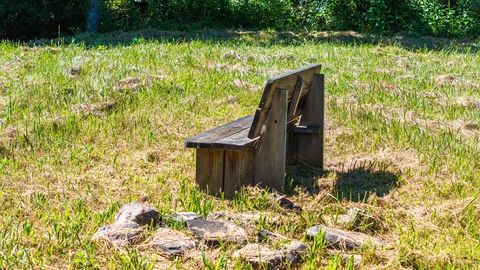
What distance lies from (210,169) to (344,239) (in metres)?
A: 1.50

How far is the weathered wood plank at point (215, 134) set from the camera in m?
5.43

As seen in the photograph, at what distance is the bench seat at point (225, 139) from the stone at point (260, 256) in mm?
1267

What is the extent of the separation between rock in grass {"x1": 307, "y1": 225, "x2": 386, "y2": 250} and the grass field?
9 centimetres

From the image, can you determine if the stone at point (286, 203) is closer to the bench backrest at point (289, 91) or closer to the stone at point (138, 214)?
the bench backrest at point (289, 91)

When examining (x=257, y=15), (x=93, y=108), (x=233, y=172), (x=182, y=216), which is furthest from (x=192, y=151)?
(x=257, y=15)

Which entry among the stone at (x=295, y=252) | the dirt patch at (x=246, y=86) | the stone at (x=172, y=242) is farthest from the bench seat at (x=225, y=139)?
the dirt patch at (x=246, y=86)

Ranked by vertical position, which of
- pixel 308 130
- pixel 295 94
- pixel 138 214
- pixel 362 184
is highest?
pixel 295 94

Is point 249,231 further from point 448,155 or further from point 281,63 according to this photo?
point 281,63

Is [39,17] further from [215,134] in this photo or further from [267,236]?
[267,236]

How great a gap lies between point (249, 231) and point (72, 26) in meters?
16.3

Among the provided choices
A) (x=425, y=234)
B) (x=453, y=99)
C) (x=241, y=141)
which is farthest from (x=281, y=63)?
(x=425, y=234)

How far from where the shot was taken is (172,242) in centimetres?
421

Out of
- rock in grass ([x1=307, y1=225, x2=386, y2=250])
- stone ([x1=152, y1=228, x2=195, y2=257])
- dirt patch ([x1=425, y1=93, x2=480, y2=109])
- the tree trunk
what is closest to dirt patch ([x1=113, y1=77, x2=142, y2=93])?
dirt patch ([x1=425, y1=93, x2=480, y2=109])

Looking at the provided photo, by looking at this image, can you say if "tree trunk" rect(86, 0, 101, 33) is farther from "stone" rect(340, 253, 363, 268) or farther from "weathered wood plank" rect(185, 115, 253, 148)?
"stone" rect(340, 253, 363, 268)
